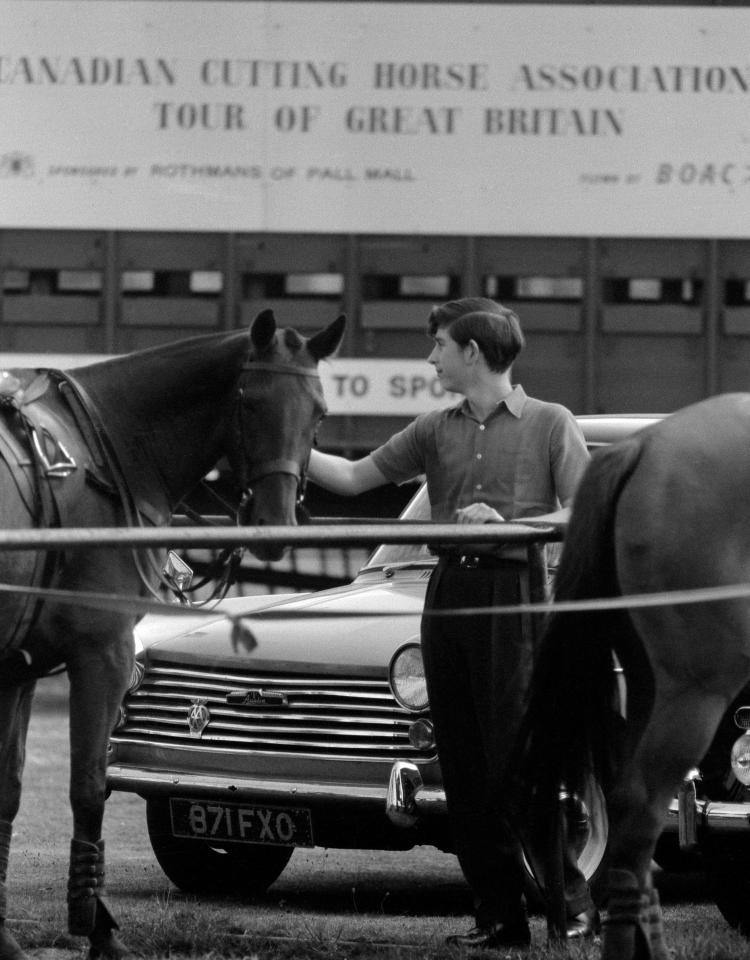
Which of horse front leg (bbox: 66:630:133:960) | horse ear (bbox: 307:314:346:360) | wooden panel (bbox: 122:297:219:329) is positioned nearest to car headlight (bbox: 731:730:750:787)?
horse ear (bbox: 307:314:346:360)

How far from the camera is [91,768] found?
4.97 metres

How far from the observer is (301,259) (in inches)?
599

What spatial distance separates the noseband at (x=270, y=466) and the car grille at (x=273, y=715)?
4.25ft

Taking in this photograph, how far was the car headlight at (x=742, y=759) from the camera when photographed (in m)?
5.72

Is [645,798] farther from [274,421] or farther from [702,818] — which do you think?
[274,421]

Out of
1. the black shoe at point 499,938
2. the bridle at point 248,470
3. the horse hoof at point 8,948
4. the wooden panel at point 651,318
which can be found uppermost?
the wooden panel at point 651,318

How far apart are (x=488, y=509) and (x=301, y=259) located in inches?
402

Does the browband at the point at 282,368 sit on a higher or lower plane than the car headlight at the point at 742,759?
higher

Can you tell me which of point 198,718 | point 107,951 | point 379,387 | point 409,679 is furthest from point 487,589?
point 379,387

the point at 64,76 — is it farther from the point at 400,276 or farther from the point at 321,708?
the point at 321,708

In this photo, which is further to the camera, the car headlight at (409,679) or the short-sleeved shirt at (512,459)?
the car headlight at (409,679)

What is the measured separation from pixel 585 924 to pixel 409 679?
113 centimetres

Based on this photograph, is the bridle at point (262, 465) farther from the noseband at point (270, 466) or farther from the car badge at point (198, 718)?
the car badge at point (198, 718)

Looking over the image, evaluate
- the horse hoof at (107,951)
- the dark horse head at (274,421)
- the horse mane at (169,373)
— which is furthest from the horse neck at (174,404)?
the horse hoof at (107,951)
